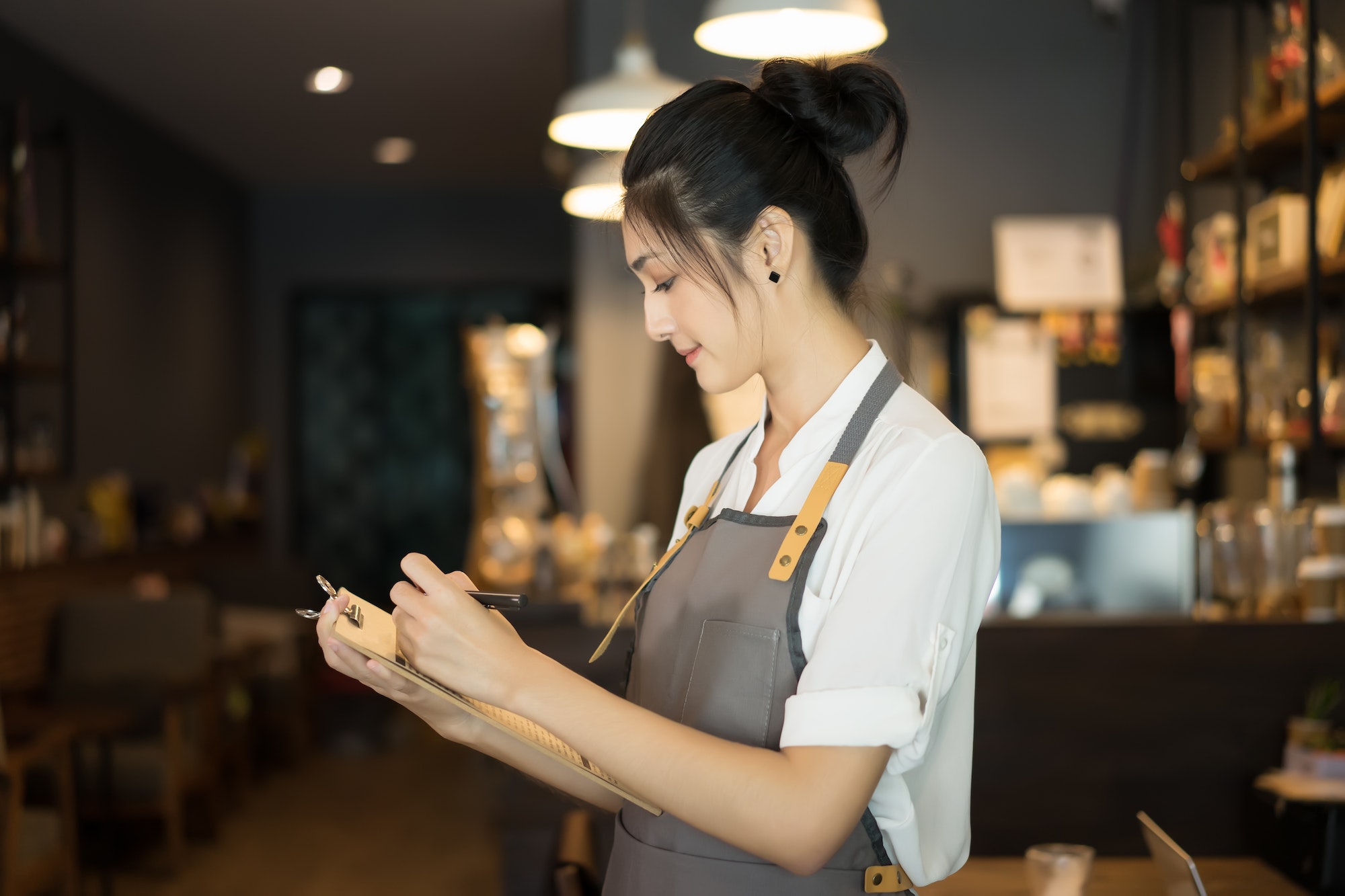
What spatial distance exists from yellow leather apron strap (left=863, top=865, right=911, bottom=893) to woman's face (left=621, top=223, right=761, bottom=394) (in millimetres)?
455

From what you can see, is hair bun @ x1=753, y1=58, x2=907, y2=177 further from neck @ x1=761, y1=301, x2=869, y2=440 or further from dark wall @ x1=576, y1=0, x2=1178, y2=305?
dark wall @ x1=576, y1=0, x2=1178, y2=305

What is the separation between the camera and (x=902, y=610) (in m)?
1.02

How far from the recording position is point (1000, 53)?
187 inches

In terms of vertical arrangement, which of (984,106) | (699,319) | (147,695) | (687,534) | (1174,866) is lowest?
(147,695)

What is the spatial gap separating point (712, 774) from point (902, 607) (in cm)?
20

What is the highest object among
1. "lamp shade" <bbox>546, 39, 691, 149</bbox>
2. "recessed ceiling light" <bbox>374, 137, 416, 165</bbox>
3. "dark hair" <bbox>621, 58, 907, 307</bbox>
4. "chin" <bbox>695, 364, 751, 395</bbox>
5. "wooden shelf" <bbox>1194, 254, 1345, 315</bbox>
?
"recessed ceiling light" <bbox>374, 137, 416, 165</bbox>

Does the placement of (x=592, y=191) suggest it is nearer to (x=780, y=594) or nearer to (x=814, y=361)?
(x=814, y=361)

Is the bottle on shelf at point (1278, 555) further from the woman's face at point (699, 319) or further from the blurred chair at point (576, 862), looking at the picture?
the woman's face at point (699, 319)

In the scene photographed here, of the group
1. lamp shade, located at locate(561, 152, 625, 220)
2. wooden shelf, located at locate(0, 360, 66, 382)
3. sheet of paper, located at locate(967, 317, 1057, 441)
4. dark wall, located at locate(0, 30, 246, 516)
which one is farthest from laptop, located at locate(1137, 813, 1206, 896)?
dark wall, located at locate(0, 30, 246, 516)

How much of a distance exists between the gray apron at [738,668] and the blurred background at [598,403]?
0.27 m

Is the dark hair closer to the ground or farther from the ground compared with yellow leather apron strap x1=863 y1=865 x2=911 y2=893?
farther from the ground

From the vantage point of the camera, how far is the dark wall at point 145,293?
5.48 metres

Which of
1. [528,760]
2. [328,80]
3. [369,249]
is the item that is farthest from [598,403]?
[369,249]

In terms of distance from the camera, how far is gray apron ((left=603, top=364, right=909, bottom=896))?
112 centimetres
